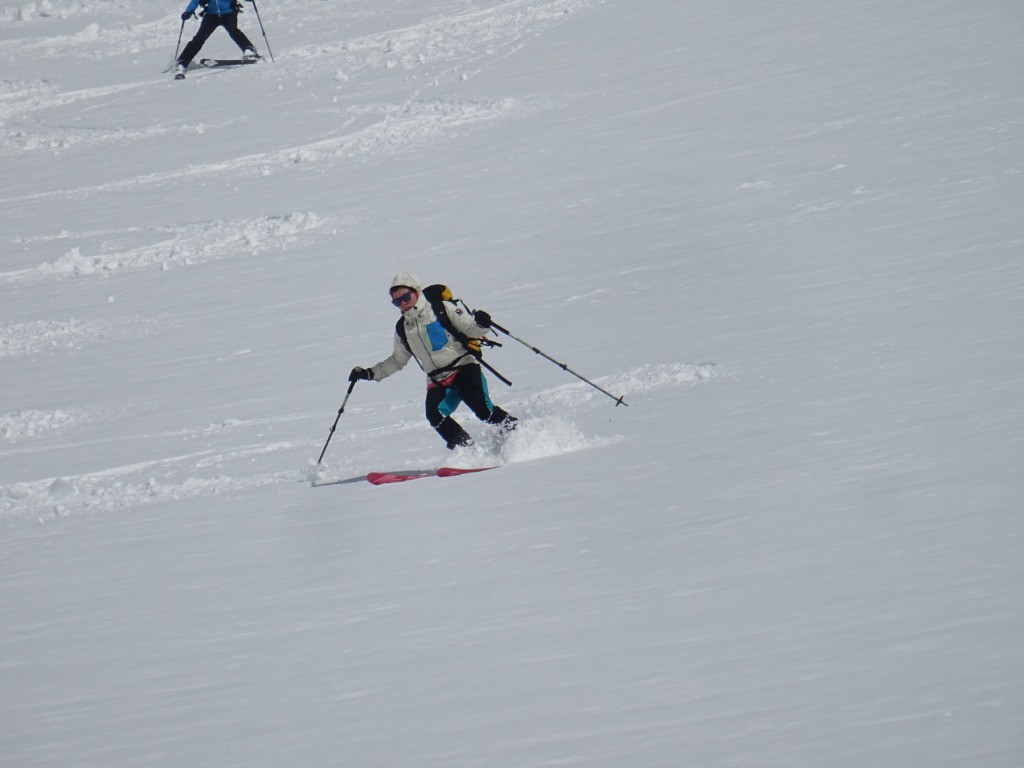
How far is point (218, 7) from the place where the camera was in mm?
18547

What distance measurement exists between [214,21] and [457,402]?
43.5 ft

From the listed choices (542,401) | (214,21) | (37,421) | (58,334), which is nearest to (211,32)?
(214,21)

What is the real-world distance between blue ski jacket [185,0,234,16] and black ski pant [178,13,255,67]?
2.0 inches

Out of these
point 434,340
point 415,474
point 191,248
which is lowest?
point 415,474

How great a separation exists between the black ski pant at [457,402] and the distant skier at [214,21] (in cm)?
1278

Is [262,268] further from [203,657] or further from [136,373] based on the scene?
Result: [203,657]

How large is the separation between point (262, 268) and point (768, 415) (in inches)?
321

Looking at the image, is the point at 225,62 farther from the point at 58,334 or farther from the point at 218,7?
the point at 58,334

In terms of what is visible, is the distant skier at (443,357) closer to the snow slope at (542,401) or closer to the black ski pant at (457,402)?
the black ski pant at (457,402)

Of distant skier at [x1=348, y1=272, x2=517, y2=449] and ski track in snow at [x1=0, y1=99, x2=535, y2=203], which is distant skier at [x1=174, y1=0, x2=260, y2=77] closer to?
ski track in snow at [x1=0, y1=99, x2=535, y2=203]

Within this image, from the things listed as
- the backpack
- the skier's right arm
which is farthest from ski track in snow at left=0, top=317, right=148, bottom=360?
the backpack

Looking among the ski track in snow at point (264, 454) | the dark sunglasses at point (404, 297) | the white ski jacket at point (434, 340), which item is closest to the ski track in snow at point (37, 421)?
the ski track in snow at point (264, 454)

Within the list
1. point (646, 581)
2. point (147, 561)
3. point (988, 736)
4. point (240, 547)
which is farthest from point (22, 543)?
point (988, 736)

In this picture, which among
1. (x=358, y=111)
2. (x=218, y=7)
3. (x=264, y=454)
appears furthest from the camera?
(x=218, y=7)
